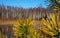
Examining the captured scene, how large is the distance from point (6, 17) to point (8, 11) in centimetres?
95

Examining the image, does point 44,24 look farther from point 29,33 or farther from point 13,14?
point 13,14

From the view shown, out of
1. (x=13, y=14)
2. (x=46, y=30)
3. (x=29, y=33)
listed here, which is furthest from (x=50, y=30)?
(x=13, y=14)

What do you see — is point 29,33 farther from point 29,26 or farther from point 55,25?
point 55,25

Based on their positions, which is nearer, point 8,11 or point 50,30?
point 50,30

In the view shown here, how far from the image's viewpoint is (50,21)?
5.77 feet

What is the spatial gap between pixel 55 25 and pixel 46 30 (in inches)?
3.6

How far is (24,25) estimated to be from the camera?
2264 millimetres

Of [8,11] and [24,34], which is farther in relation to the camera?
[8,11]

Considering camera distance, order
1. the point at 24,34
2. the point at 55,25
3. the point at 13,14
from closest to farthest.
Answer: the point at 55,25 → the point at 24,34 → the point at 13,14

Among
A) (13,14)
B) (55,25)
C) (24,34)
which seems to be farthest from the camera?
(13,14)

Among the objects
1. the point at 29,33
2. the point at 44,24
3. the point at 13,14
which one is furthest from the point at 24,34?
the point at 13,14

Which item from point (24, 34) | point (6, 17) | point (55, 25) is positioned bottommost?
point (6, 17)

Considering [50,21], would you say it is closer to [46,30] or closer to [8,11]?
[46,30]

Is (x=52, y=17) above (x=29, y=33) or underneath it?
above
